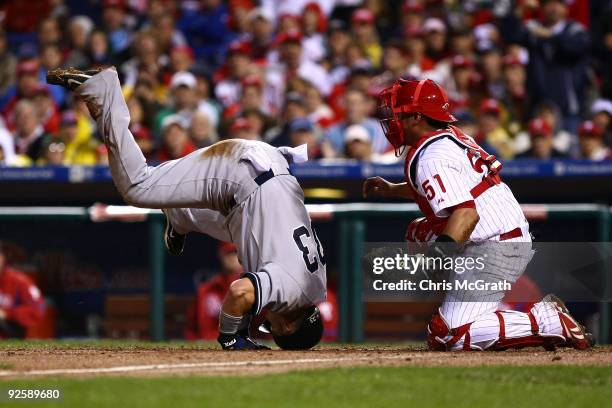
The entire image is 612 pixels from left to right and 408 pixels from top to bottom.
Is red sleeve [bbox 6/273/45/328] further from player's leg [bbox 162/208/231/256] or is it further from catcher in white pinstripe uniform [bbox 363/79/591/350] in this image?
catcher in white pinstripe uniform [bbox 363/79/591/350]

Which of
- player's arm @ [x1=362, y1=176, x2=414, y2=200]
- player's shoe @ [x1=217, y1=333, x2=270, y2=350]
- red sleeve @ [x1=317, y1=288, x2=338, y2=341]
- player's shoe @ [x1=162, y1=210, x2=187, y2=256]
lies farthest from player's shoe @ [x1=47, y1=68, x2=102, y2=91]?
red sleeve @ [x1=317, y1=288, x2=338, y2=341]

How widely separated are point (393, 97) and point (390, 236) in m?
3.27

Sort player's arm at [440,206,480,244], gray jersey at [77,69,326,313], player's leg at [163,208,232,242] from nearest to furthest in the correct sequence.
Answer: player's arm at [440,206,480,244] → gray jersey at [77,69,326,313] → player's leg at [163,208,232,242]

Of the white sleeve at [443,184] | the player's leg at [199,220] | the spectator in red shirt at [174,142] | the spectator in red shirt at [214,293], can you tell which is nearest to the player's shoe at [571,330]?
the white sleeve at [443,184]

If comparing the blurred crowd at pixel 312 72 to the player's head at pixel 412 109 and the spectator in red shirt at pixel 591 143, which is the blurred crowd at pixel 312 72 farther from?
the player's head at pixel 412 109

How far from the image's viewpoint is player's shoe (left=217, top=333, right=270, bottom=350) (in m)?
6.17

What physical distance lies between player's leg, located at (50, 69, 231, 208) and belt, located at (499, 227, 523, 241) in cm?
143

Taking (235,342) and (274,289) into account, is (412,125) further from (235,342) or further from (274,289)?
(235,342)

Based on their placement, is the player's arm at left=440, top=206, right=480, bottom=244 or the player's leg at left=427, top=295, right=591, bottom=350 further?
the player's leg at left=427, top=295, right=591, bottom=350

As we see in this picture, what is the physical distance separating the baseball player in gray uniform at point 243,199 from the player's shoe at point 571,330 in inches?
46.1

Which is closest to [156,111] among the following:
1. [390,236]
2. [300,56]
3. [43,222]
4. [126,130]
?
[300,56]

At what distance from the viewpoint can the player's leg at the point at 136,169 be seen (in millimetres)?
6164

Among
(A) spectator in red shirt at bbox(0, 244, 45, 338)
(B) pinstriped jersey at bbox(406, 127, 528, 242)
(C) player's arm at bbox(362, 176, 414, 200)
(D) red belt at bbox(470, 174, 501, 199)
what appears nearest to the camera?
(B) pinstriped jersey at bbox(406, 127, 528, 242)

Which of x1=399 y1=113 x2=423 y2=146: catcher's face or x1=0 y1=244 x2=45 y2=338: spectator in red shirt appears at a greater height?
x1=399 y1=113 x2=423 y2=146: catcher's face
